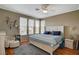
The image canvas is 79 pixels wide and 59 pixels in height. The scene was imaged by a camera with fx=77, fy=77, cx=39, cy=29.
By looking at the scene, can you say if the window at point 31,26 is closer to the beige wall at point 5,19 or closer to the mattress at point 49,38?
the mattress at point 49,38

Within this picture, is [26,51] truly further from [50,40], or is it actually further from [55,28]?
[55,28]

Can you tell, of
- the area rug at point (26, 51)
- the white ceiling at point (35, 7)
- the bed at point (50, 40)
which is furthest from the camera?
the bed at point (50, 40)

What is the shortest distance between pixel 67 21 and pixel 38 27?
23.5 inches

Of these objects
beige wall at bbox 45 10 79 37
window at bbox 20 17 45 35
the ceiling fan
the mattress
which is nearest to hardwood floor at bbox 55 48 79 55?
the mattress

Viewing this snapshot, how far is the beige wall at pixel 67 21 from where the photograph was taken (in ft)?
4.74

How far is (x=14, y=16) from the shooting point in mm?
1466

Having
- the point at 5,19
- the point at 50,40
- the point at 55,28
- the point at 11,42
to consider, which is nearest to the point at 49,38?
the point at 50,40

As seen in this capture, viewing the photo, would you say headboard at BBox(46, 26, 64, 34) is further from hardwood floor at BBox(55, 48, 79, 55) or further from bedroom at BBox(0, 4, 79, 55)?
hardwood floor at BBox(55, 48, 79, 55)

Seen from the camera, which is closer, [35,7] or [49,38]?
[35,7]

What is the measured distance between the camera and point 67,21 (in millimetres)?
1533

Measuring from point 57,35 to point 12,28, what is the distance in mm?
907

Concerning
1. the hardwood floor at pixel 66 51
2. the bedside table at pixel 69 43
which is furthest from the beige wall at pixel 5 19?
the bedside table at pixel 69 43
